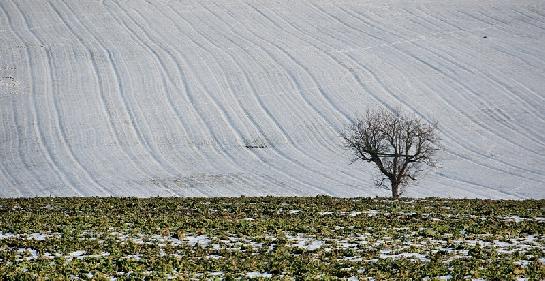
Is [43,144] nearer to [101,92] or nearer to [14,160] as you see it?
[14,160]

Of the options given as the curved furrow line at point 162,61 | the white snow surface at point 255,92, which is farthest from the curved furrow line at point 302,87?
the curved furrow line at point 162,61

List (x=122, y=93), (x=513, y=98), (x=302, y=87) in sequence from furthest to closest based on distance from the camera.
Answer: (x=302, y=87) → (x=122, y=93) → (x=513, y=98)

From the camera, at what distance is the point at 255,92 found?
56.5 m

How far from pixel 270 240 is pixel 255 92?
135 feet

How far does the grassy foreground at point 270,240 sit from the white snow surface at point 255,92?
16.2 meters

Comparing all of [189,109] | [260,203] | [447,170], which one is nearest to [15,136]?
[189,109]

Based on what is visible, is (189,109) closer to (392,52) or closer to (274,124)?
(274,124)

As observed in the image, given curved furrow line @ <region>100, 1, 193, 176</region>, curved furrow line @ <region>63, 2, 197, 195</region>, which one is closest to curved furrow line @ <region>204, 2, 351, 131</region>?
curved furrow line @ <region>100, 1, 193, 176</region>

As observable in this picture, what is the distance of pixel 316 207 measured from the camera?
70.8 ft

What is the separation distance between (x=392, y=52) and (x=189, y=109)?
72.5ft

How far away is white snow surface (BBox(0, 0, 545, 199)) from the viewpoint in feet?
135

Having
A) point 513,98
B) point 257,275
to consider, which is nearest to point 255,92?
point 513,98

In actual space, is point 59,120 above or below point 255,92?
below

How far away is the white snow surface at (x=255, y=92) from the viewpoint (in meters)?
41.2
